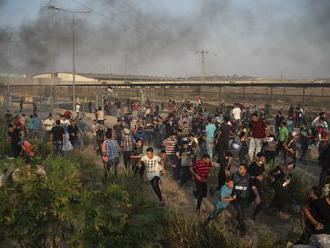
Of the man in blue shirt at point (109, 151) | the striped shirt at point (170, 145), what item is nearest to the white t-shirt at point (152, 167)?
the man in blue shirt at point (109, 151)

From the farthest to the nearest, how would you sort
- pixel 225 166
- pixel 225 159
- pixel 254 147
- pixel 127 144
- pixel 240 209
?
pixel 254 147 → pixel 127 144 → pixel 225 166 → pixel 225 159 → pixel 240 209

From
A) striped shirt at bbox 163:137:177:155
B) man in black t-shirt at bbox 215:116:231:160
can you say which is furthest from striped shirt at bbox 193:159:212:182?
man in black t-shirt at bbox 215:116:231:160

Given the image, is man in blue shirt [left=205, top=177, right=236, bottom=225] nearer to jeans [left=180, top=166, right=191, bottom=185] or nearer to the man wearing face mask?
the man wearing face mask

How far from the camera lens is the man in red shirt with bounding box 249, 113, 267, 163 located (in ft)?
38.4

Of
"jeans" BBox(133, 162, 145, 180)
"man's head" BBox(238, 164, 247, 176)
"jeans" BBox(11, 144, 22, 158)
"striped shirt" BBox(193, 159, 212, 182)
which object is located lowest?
"jeans" BBox(133, 162, 145, 180)

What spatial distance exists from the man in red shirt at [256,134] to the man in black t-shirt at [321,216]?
589 centimetres

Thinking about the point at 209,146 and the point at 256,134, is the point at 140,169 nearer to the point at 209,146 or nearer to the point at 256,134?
the point at 256,134

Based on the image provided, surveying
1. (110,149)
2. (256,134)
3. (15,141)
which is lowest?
(15,141)

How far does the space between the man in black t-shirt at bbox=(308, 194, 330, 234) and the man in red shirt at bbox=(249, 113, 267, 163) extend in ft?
19.3

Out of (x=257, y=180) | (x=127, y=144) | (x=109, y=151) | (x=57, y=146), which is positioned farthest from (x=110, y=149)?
(x=257, y=180)

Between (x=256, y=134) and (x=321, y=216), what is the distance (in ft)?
20.1

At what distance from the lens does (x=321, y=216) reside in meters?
5.72

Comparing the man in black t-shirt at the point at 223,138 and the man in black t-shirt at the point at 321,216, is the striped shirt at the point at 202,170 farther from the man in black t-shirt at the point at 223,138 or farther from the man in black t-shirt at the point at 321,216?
the man in black t-shirt at the point at 223,138

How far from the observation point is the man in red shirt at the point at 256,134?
11719 mm
